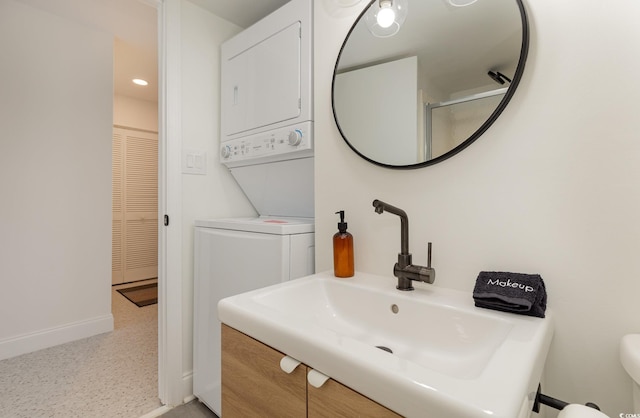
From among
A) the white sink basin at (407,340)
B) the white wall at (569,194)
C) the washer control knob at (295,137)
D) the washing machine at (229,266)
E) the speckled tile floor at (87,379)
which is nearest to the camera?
the white sink basin at (407,340)

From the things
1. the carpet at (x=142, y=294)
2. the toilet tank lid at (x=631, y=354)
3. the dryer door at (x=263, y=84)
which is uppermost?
the dryer door at (x=263, y=84)

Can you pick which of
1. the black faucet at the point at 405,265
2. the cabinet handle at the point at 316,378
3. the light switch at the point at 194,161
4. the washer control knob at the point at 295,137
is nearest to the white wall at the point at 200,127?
the light switch at the point at 194,161

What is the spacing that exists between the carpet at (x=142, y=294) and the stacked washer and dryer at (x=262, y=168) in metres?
2.07

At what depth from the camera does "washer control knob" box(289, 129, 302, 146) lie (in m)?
1.38

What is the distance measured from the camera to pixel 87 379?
6.16ft

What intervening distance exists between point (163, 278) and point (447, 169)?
1.57m

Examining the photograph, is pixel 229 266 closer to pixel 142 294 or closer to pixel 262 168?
pixel 262 168

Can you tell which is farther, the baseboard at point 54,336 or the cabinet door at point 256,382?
the baseboard at point 54,336

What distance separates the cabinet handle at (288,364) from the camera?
631 millimetres

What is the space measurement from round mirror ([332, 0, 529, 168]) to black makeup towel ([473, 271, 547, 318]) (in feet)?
1.33

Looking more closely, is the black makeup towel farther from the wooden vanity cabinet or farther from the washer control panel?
the washer control panel

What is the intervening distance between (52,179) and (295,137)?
7.38ft

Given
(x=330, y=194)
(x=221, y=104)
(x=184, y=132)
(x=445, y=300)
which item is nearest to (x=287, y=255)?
(x=330, y=194)

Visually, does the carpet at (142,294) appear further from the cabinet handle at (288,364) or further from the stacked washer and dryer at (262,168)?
the cabinet handle at (288,364)
